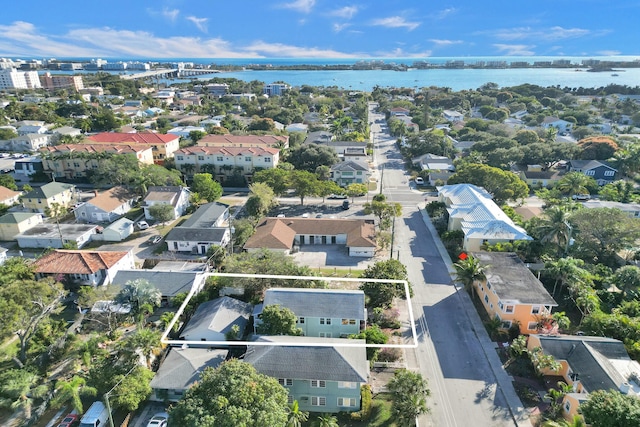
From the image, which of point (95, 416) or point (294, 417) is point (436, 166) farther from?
point (95, 416)

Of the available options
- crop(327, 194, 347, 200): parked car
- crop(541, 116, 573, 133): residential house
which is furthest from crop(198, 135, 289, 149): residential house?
crop(541, 116, 573, 133): residential house

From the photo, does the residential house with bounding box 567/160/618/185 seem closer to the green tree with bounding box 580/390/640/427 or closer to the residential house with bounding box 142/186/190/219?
the green tree with bounding box 580/390/640/427

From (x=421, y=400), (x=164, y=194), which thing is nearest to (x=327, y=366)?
(x=421, y=400)

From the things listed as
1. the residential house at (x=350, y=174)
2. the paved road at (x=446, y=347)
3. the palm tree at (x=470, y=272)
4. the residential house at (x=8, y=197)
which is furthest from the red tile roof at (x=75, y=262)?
the residential house at (x=350, y=174)

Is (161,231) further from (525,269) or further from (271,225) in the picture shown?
(525,269)

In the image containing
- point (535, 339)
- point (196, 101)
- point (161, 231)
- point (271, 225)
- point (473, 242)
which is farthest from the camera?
point (196, 101)

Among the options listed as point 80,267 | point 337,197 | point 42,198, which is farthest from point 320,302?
point 42,198
